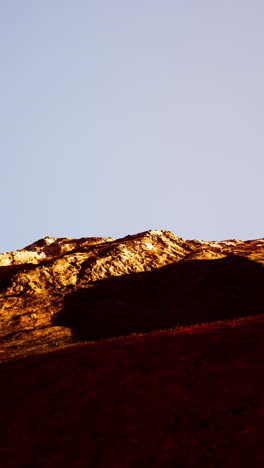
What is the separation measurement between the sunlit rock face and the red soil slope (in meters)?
21.0

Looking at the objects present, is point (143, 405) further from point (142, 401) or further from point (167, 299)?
point (167, 299)

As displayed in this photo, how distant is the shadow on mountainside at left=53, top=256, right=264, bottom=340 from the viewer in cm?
4559

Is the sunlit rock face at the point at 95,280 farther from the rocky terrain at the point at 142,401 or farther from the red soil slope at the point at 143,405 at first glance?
the red soil slope at the point at 143,405

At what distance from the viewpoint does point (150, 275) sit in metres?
60.5

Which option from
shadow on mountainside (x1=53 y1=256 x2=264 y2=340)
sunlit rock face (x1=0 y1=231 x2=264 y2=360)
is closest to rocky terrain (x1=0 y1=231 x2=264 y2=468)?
sunlit rock face (x1=0 y1=231 x2=264 y2=360)

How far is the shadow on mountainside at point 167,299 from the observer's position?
150 feet

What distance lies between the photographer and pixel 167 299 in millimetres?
52719

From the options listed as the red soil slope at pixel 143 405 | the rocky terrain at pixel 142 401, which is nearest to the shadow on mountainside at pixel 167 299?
the rocky terrain at pixel 142 401

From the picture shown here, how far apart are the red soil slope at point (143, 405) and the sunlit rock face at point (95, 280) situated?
21.0 m

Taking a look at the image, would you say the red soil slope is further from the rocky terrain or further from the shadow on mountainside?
the shadow on mountainside

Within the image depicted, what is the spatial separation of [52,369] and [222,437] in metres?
9.71

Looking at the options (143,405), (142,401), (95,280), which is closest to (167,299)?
(95,280)

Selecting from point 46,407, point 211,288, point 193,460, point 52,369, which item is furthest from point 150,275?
point 193,460

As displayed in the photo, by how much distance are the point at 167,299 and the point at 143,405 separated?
4026 centimetres
